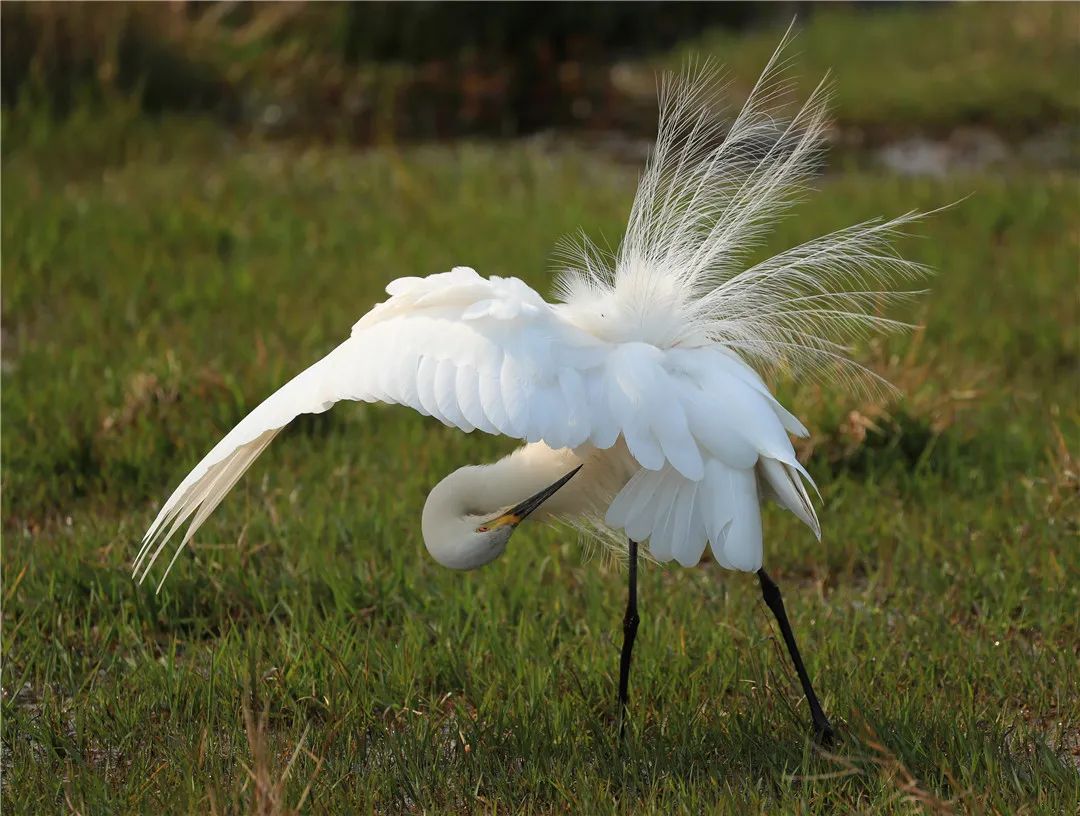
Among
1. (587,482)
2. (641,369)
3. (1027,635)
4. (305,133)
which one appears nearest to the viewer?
(641,369)

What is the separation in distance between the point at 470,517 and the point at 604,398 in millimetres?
404

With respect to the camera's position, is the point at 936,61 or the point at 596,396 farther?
the point at 936,61

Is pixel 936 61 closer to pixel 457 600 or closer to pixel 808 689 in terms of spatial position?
pixel 457 600

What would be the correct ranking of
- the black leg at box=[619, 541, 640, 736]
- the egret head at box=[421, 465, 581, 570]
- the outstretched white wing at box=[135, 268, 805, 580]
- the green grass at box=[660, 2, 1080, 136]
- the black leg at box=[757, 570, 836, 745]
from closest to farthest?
the outstretched white wing at box=[135, 268, 805, 580] < the egret head at box=[421, 465, 581, 570] < the black leg at box=[757, 570, 836, 745] < the black leg at box=[619, 541, 640, 736] < the green grass at box=[660, 2, 1080, 136]

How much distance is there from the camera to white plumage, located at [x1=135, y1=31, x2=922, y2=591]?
→ 8.15 feet

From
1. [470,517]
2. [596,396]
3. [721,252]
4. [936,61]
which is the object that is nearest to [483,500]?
[470,517]

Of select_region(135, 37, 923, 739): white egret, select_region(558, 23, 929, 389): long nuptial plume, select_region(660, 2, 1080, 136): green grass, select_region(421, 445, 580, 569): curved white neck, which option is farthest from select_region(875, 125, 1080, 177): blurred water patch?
select_region(421, 445, 580, 569): curved white neck

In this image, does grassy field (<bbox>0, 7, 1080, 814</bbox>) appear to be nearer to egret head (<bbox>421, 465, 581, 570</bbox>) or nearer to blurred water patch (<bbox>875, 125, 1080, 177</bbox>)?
egret head (<bbox>421, 465, 581, 570</bbox>)

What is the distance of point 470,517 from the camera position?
108 inches

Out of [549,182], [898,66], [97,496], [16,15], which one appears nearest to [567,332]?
[97,496]

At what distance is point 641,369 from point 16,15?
23.7ft

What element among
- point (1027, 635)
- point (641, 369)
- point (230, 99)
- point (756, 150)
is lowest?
point (1027, 635)

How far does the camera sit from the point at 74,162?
305 inches

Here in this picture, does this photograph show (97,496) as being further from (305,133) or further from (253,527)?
(305,133)
